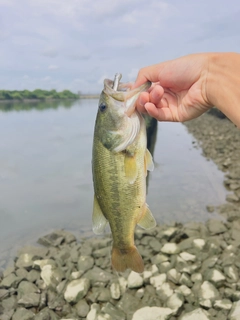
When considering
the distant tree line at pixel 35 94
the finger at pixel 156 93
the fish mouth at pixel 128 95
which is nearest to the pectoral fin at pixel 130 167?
the fish mouth at pixel 128 95

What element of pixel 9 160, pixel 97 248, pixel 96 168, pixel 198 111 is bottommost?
pixel 9 160

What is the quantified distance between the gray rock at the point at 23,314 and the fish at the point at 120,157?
2775 mm

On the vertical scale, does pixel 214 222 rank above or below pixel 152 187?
above

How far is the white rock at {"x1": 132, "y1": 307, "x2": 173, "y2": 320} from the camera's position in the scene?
439 cm

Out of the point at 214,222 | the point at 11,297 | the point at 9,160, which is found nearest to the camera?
the point at 11,297

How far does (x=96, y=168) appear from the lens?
271 cm

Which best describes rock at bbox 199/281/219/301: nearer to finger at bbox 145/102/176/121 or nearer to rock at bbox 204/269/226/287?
rock at bbox 204/269/226/287

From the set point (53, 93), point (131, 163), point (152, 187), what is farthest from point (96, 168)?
point (53, 93)

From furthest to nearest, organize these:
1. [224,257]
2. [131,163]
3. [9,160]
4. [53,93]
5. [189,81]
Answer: [53,93]
[9,160]
[224,257]
[189,81]
[131,163]

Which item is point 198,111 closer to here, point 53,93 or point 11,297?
point 11,297

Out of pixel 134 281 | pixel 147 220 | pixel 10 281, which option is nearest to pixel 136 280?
pixel 134 281

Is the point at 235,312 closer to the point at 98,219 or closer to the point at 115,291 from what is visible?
the point at 115,291

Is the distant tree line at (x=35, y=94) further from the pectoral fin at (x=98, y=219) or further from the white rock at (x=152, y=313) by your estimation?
the pectoral fin at (x=98, y=219)

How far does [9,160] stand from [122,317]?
46.8 ft
